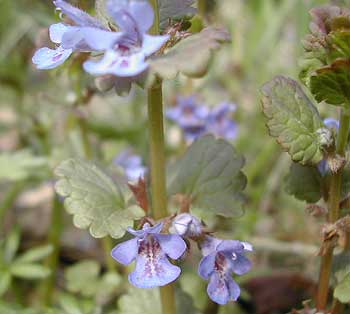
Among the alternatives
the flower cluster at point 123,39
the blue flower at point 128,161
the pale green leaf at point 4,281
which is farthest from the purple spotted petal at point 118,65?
the blue flower at point 128,161

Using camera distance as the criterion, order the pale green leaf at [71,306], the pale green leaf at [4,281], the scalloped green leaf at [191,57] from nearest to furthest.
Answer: the scalloped green leaf at [191,57], the pale green leaf at [71,306], the pale green leaf at [4,281]

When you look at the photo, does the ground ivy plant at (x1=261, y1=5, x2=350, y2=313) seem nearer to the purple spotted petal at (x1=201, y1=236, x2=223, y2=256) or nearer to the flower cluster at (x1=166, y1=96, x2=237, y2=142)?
the purple spotted petal at (x1=201, y1=236, x2=223, y2=256)

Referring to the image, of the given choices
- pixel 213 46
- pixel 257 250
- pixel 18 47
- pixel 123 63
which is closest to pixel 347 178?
pixel 213 46

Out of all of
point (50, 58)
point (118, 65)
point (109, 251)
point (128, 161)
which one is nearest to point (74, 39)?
Result: point (50, 58)

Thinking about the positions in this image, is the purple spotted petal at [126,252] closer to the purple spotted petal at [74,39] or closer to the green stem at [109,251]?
the purple spotted petal at [74,39]

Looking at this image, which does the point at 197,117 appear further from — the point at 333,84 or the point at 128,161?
the point at 333,84

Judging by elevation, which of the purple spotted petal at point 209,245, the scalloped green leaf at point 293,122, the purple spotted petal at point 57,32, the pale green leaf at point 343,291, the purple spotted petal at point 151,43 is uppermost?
the purple spotted petal at point 151,43

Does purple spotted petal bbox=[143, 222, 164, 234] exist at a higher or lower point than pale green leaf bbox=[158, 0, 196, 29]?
lower

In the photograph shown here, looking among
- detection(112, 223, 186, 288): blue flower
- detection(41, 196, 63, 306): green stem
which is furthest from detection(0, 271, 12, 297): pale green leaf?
detection(112, 223, 186, 288): blue flower
